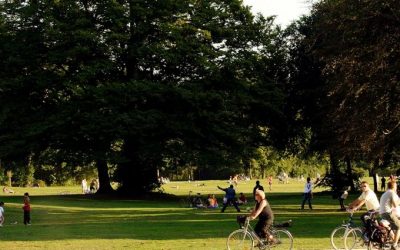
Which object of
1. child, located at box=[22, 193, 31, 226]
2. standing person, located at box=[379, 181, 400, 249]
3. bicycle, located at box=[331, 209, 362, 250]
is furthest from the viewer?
child, located at box=[22, 193, 31, 226]

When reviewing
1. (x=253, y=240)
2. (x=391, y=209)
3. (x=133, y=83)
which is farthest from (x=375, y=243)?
(x=133, y=83)

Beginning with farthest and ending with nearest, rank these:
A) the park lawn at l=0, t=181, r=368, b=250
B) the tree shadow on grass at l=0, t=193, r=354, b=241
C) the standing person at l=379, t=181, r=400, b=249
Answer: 1. the tree shadow on grass at l=0, t=193, r=354, b=241
2. the park lawn at l=0, t=181, r=368, b=250
3. the standing person at l=379, t=181, r=400, b=249

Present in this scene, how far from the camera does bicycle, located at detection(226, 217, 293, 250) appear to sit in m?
17.2

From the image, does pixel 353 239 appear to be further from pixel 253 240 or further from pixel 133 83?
pixel 133 83

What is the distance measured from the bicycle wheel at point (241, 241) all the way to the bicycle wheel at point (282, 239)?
1.73ft

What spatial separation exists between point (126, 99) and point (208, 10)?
1018 cm

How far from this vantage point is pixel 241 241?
17.3 m

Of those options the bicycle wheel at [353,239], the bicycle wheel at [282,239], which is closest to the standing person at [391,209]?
the bicycle wheel at [353,239]

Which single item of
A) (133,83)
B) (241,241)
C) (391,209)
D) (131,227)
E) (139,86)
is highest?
(133,83)

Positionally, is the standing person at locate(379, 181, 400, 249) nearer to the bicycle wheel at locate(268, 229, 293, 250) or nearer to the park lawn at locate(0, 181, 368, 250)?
the bicycle wheel at locate(268, 229, 293, 250)

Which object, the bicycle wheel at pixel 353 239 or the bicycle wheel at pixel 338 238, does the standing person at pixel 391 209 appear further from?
the bicycle wheel at pixel 338 238

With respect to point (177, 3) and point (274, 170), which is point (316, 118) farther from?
point (274, 170)

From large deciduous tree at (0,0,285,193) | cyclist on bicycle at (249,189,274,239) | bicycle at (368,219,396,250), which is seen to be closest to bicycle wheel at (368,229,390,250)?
bicycle at (368,219,396,250)

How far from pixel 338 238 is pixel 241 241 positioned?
2904mm
